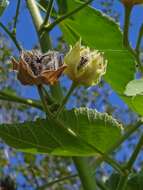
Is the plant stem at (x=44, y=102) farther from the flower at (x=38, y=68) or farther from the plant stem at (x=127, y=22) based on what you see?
the plant stem at (x=127, y=22)

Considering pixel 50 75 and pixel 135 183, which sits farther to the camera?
pixel 135 183

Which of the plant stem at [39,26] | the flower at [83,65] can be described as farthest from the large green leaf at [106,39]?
the flower at [83,65]

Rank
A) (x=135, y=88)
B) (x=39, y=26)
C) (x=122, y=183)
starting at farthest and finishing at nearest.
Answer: (x=39, y=26)
(x=122, y=183)
(x=135, y=88)

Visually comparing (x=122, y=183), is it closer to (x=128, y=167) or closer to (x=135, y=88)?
(x=128, y=167)

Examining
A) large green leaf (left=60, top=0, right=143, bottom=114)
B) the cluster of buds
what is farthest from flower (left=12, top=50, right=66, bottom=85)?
large green leaf (left=60, top=0, right=143, bottom=114)

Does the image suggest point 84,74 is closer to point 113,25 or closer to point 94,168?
point 94,168

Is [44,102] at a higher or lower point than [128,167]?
higher

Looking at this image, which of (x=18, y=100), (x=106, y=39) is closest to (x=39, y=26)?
(x=106, y=39)
